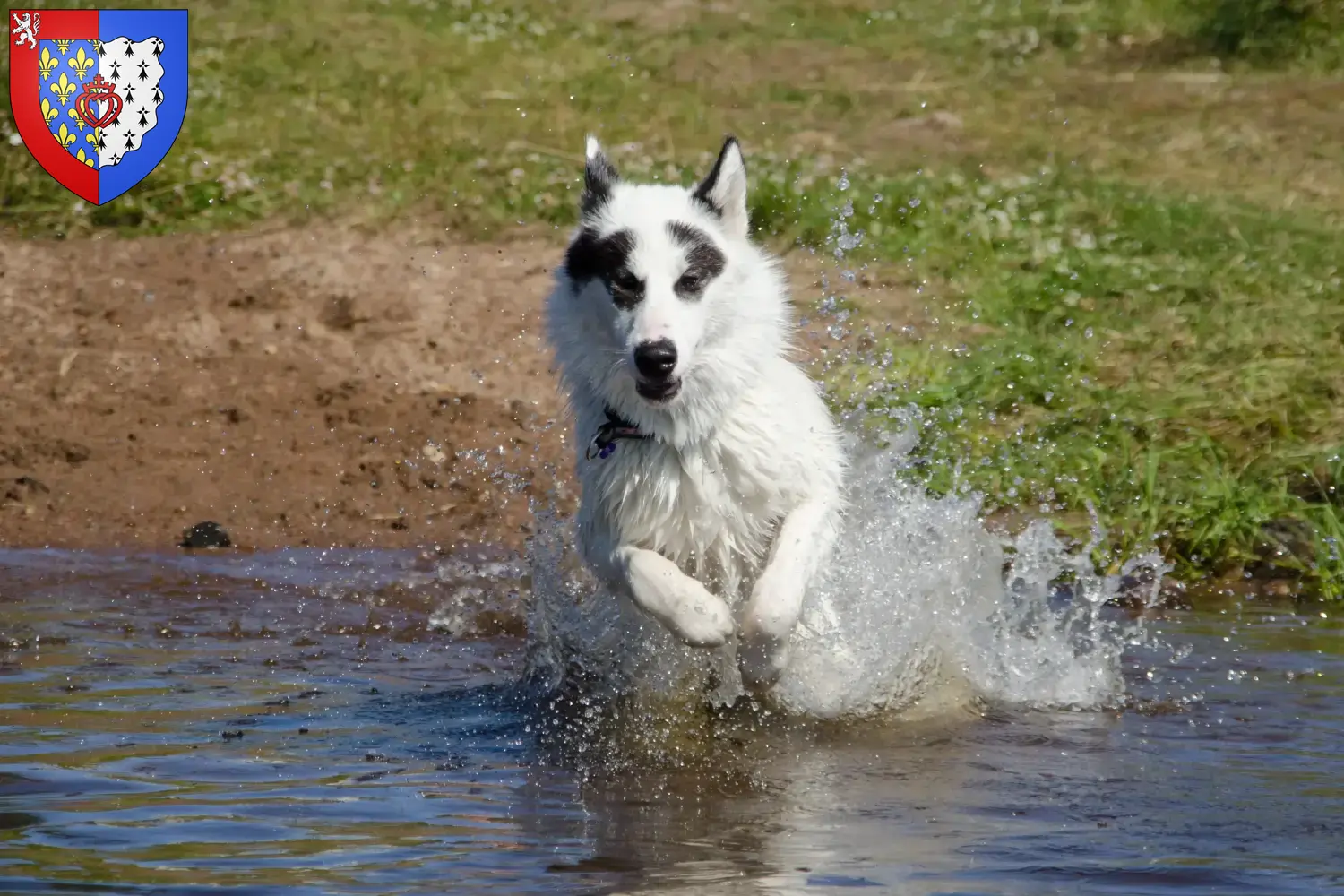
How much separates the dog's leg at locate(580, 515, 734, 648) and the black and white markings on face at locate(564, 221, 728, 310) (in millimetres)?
775

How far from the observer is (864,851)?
4598 mm

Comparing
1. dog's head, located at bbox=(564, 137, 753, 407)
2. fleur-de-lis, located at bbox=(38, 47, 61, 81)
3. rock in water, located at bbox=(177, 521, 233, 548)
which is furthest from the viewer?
fleur-de-lis, located at bbox=(38, 47, 61, 81)

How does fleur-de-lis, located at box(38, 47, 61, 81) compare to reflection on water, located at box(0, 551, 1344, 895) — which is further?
fleur-de-lis, located at box(38, 47, 61, 81)

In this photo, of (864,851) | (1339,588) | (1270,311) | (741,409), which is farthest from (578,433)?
(1270,311)

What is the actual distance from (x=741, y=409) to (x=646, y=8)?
12721 millimetres

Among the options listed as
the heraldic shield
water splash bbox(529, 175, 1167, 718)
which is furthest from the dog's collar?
the heraldic shield

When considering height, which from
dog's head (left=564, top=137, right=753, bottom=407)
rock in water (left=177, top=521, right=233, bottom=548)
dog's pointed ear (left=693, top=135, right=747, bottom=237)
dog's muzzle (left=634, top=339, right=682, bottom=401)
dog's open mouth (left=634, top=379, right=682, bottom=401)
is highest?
dog's pointed ear (left=693, top=135, right=747, bottom=237)

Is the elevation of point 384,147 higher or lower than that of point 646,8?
lower

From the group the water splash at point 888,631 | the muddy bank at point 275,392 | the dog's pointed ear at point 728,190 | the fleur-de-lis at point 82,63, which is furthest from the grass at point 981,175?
the dog's pointed ear at point 728,190

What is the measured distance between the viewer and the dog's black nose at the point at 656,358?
18.0 feet

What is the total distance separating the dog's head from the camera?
5.59 m

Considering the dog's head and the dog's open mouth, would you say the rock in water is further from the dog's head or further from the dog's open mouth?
the dog's open mouth

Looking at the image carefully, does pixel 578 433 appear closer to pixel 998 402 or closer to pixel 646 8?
pixel 998 402

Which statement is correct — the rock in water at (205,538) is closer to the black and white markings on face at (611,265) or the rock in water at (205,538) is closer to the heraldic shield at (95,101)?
the black and white markings on face at (611,265)
